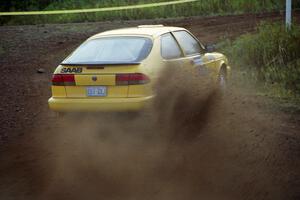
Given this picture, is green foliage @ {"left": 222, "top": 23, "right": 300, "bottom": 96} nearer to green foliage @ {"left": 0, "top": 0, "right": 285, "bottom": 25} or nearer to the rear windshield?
the rear windshield

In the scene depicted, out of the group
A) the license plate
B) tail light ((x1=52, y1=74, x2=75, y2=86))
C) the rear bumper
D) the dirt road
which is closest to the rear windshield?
tail light ((x1=52, y1=74, x2=75, y2=86))

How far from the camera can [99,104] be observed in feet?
26.7

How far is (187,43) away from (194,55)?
266 millimetres

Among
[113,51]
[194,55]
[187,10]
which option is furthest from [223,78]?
[187,10]

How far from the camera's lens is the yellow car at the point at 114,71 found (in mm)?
8086

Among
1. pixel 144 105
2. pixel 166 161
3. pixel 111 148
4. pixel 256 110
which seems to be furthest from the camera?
pixel 256 110

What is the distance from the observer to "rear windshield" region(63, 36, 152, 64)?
8398 millimetres

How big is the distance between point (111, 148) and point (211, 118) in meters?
1.90

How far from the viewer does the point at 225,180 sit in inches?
241

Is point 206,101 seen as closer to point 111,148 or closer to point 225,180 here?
point 111,148

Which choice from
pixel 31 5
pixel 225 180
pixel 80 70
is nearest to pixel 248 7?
pixel 31 5

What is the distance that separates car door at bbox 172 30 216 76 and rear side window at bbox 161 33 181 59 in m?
0.17

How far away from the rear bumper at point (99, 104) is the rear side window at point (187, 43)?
181cm

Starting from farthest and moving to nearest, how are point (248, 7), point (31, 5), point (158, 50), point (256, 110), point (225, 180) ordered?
point (31, 5)
point (248, 7)
point (256, 110)
point (158, 50)
point (225, 180)
